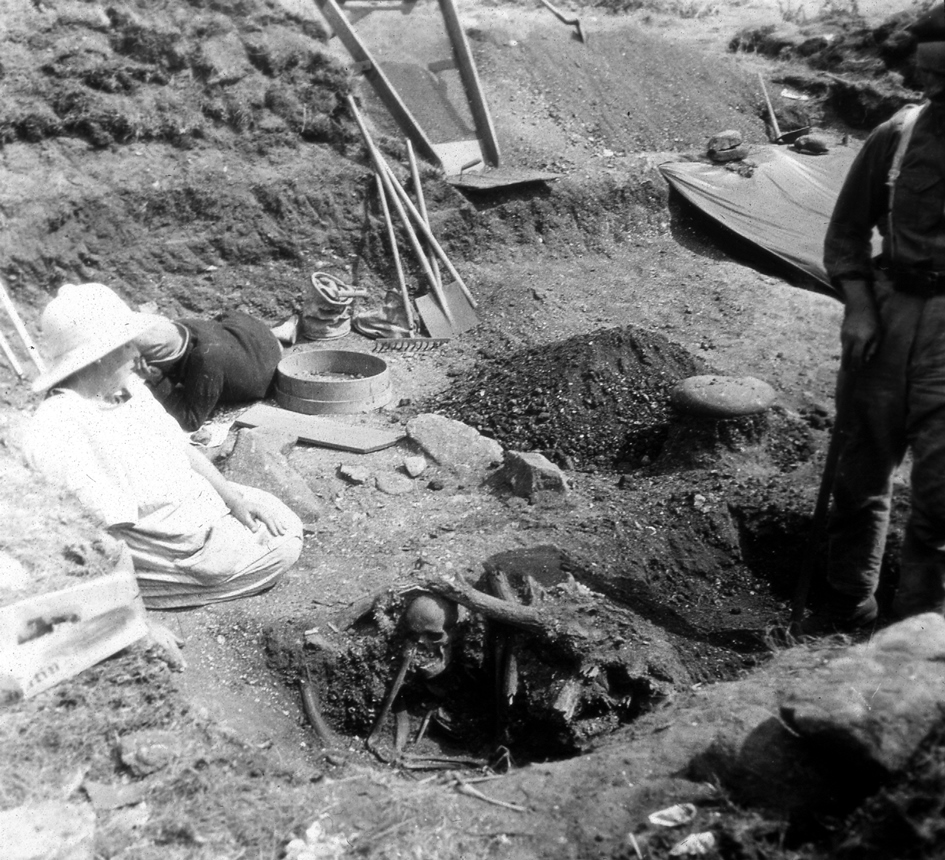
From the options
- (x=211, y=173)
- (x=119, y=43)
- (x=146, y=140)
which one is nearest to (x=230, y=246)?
(x=211, y=173)

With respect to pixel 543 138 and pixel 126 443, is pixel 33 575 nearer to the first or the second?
pixel 126 443

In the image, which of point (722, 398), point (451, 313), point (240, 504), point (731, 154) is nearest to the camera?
point (240, 504)

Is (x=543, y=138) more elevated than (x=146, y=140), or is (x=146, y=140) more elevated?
(x=146, y=140)

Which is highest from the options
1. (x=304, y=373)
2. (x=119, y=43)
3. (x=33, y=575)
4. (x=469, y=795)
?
(x=119, y=43)

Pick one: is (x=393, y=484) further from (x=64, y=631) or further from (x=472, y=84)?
(x=472, y=84)

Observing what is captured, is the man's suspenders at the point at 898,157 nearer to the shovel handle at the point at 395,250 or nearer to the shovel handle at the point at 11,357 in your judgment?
the shovel handle at the point at 395,250

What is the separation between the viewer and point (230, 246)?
9.00 metres

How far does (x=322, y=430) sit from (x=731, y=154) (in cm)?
616

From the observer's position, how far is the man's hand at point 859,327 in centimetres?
368

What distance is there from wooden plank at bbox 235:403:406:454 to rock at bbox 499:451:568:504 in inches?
46.4

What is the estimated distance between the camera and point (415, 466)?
254 inches

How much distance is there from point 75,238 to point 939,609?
Result: 7451mm

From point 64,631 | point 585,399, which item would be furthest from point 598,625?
point 585,399

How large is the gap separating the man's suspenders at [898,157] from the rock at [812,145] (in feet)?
25.3
